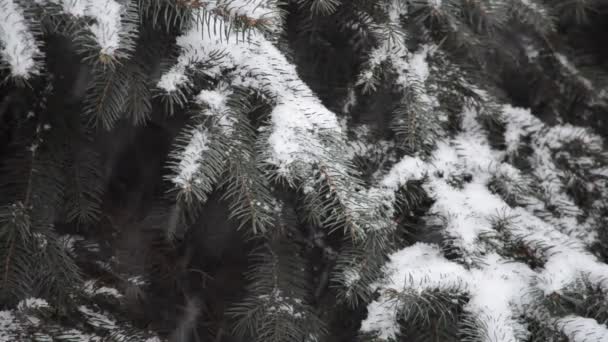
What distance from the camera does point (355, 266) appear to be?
957mm

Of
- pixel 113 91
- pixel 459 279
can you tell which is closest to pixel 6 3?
pixel 113 91

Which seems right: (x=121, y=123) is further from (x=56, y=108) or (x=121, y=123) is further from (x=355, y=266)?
(x=355, y=266)

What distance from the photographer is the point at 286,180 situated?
96cm

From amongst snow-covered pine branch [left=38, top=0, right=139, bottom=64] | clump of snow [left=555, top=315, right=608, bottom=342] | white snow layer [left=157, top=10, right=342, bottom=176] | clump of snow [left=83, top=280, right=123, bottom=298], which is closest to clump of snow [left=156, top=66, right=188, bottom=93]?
white snow layer [left=157, top=10, right=342, bottom=176]

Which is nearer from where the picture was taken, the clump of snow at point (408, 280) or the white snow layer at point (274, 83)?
the white snow layer at point (274, 83)

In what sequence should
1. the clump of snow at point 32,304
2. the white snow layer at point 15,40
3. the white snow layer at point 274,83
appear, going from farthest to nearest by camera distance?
the clump of snow at point 32,304 < the white snow layer at point 274,83 < the white snow layer at point 15,40

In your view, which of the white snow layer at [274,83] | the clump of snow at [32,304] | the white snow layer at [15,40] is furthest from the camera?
the clump of snow at [32,304]

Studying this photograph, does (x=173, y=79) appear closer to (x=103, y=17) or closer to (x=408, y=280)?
(x=103, y=17)

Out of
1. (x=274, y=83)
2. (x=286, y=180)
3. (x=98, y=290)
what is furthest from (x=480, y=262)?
(x=98, y=290)

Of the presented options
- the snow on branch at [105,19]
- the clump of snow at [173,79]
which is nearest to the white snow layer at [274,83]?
the clump of snow at [173,79]

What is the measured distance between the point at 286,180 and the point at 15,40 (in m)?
0.56

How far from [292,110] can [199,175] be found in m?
0.22

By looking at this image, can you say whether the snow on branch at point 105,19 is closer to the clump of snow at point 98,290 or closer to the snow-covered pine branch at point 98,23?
the snow-covered pine branch at point 98,23

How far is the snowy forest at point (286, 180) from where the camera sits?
81 centimetres
